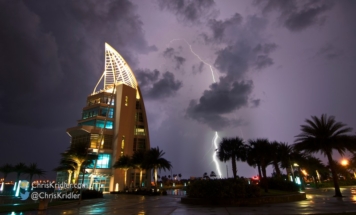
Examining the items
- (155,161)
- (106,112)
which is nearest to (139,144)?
(106,112)

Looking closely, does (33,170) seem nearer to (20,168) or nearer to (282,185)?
(20,168)

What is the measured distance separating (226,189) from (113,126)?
1849 inches

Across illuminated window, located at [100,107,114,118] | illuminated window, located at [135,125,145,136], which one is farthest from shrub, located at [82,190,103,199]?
illuminated window, located at [135,125,145,136]

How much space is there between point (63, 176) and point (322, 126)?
54739 mm

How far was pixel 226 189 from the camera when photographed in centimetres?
1738

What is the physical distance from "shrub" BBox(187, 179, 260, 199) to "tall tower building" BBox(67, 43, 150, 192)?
39.5 m

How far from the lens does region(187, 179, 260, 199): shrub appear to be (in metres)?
17.3

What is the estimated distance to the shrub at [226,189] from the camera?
56.7 feet

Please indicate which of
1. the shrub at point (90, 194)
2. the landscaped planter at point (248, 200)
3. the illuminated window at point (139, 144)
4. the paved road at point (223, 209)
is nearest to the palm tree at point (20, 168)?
the illuminated window at point (139, 144)

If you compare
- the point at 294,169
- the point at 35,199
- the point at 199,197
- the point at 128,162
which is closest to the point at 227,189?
the point at 199,197

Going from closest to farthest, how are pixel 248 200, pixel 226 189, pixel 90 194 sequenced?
1. pixel 248 200
2. pixel 226 189
3. pixel 90 194

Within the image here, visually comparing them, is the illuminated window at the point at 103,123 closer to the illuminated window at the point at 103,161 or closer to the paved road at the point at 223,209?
the illuminated window at the point at 103,161

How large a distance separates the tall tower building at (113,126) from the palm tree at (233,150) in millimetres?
29731

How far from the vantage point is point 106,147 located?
2232 inches
